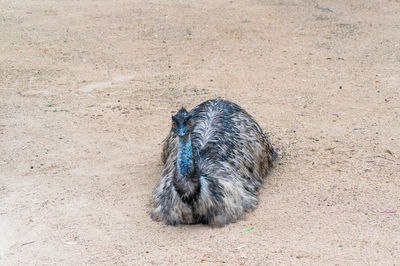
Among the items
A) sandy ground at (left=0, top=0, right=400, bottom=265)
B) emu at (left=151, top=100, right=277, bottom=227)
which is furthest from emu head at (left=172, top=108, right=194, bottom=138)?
sandy ground at (left=0, top=0, right=400, bottom=265)

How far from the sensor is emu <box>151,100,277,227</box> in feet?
15.4

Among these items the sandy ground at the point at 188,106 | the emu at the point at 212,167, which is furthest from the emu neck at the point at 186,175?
the sandy ground at the point at 188,106

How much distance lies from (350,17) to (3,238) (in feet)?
28.6

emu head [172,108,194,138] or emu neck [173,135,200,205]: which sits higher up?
emu head [172,108,194,138]

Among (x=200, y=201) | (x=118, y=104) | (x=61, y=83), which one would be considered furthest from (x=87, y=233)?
(x=61, y=83)

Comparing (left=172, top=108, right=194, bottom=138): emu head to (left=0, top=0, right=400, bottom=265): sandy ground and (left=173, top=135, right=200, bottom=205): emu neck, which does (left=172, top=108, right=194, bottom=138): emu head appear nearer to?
→ (left=173, top=135, right=200, bottom=205): emu neck

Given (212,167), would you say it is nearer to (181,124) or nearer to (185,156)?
(185,156)

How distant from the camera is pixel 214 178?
5.01 m

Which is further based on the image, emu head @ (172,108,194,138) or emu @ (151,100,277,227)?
emu @ (151,100,277,227)

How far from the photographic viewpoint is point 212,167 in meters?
5.24

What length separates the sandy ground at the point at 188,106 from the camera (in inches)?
186

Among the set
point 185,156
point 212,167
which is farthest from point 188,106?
point 185,156

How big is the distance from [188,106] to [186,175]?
3.32 meters

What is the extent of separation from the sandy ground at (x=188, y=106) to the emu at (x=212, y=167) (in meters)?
0.14
